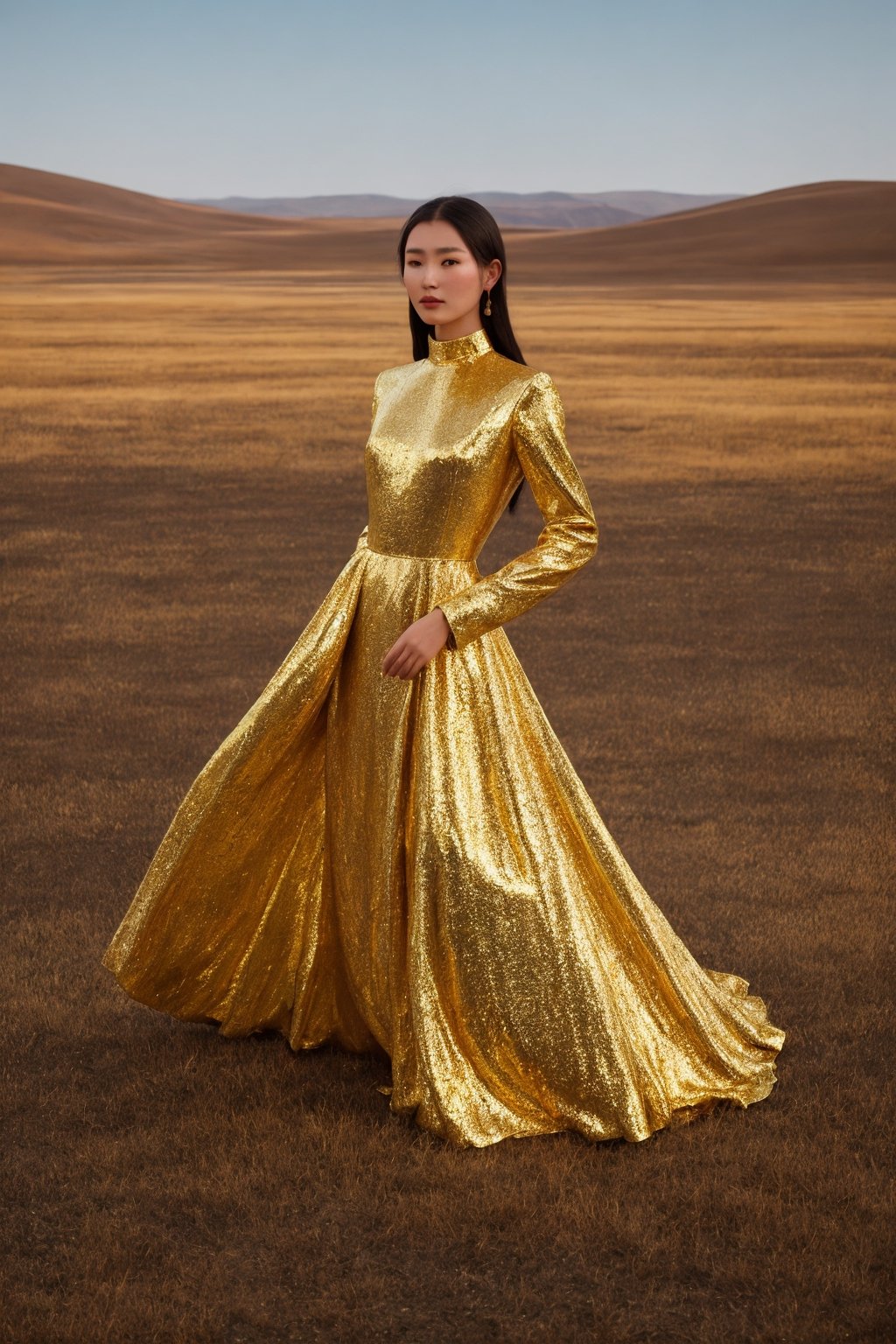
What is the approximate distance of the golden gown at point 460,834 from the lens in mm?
2977

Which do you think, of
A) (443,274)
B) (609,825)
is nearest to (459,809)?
(443,274)

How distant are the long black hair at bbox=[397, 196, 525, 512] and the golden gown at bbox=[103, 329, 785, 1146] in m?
0.05

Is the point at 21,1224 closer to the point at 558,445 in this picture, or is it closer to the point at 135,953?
the point at 135,953

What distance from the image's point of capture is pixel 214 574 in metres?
9.38

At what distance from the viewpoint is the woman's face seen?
3.00m

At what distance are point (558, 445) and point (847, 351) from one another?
19.5m

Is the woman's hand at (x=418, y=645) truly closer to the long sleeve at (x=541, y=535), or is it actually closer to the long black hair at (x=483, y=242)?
the long sleeve at (x=541, y=535)

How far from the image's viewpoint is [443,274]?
3.00m

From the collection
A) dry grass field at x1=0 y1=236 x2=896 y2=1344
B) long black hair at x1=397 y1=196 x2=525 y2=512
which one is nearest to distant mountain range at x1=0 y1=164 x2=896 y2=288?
dry grass field at x1=0 y1=236 x2=896 y2=1344

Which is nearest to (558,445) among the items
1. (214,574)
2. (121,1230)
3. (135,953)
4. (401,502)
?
(401,502)

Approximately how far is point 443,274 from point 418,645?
77 centimetres

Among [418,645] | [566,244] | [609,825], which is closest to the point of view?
[418,645]

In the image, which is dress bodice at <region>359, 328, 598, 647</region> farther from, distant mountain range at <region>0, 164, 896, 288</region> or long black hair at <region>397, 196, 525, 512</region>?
distant mountain range at <region>0, 164, 896, 288</region>

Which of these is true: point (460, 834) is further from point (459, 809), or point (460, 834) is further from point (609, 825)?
point (609, 825)
